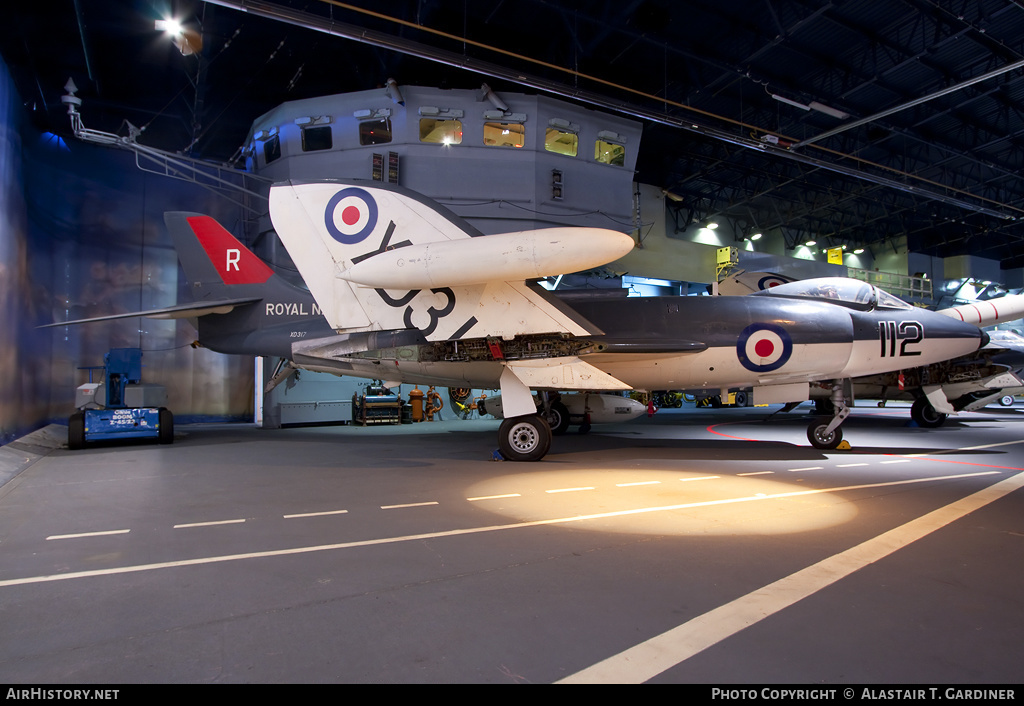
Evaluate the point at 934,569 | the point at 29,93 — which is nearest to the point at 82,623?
the point at 934,569

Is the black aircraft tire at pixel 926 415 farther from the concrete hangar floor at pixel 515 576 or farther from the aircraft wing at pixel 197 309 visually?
the aircraft wing at pixel 197 309

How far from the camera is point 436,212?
6883 mm

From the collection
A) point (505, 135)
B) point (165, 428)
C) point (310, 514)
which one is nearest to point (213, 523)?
point (310, 514)

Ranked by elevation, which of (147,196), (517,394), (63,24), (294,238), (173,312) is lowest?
(517,394)

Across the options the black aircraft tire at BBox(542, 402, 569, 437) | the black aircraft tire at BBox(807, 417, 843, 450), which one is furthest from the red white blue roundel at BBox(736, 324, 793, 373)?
the black aircraft tire at BBox(542, 402, 569, 437)

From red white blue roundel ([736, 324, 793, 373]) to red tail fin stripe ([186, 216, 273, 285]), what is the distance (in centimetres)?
839

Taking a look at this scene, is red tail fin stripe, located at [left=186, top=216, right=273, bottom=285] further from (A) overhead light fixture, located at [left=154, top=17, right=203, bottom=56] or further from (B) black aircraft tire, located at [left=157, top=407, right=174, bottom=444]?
(A) overhead light fixture, located at [left=154, top=17, right=203, bottom=56]

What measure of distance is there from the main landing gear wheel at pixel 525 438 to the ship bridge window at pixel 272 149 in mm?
13874

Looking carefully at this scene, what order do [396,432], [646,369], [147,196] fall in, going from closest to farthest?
[646,369] < [396,432] < [147,196]

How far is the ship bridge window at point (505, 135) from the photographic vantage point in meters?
16.2

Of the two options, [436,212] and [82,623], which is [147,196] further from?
[82,623]

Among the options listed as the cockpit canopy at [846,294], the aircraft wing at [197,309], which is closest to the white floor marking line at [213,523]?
the aircraft wing at [197,309]
